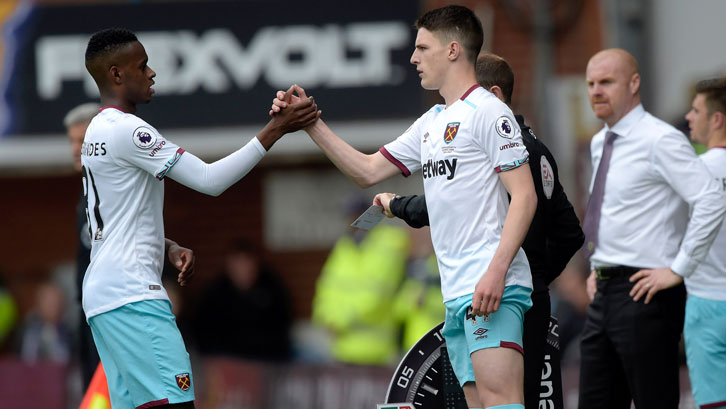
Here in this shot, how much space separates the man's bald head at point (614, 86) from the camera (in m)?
6.95

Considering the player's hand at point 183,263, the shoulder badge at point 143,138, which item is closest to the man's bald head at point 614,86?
the player's hand at point 183,263

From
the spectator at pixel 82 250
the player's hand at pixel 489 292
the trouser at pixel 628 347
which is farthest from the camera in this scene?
the spectator at pixel 82 250

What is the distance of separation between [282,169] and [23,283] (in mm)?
3547

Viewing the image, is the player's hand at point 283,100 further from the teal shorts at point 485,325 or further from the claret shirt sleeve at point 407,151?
the teal shorts at point 485,325

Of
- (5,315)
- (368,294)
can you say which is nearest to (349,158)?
(368,294)

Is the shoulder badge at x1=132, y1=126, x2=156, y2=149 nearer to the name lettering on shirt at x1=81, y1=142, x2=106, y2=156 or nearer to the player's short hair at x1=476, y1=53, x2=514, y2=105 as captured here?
the name lettering on shirt at x1=81, y1=142, x2=106, y2=156

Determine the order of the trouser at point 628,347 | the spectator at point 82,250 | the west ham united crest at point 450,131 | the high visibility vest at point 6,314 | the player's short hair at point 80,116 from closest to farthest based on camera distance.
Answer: the west ham united crest at point 450,131
the trouser at point 628,347
the spectator at point 82,250
the player's short hair at point 80,116
the high visibility vest at point 6,314

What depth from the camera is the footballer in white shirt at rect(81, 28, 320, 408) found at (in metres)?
5.55

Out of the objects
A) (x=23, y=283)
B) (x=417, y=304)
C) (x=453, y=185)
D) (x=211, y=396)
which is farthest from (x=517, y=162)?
(x=23, y=283)

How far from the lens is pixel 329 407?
1128 cm

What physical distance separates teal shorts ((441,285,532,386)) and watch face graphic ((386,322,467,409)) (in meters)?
0.79

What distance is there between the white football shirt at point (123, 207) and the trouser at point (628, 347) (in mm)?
2564

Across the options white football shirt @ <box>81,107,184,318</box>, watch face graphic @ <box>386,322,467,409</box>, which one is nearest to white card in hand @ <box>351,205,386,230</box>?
watch face graphic @ <box>386,322,467,409</box>

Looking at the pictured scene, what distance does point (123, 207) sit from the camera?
18.5ft
